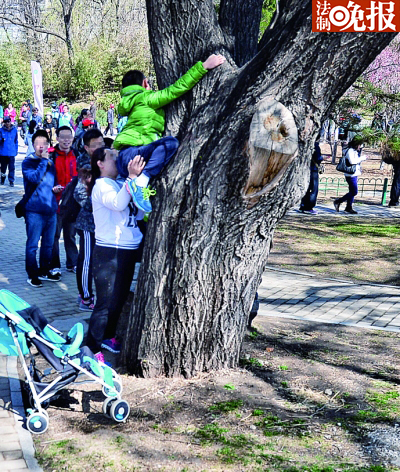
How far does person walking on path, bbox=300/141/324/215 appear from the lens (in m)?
14.4

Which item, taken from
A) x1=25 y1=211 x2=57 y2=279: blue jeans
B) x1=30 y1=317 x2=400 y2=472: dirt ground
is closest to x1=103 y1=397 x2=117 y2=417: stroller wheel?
x1=30 y1=317 x2=400 y2=472: dirt ground

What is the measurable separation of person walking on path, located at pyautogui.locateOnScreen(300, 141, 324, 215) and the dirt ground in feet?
30.9

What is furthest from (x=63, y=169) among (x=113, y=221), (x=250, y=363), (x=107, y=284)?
(x=250, y=363)

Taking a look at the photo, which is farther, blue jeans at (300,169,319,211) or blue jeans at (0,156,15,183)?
blue jeans at (0,156,15,183)

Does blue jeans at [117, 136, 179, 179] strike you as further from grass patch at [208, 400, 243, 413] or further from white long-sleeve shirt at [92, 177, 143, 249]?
grass patch at [208, 400, 243, 413]

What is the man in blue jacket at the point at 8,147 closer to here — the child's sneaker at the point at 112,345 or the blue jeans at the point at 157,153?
the child's sneaker at the point at 112,345

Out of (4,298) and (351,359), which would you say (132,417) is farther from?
(351,359)

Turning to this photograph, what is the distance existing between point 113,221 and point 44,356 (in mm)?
1299

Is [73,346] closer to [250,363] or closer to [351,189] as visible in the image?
[250,363]

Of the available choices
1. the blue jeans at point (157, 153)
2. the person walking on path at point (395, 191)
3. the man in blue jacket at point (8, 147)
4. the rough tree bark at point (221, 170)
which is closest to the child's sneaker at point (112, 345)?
the rough tree bark at point (221, 170)

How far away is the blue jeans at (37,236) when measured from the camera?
25.7 feet

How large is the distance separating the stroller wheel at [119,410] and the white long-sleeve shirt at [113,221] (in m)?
1.35

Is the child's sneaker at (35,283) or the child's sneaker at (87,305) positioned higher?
the child's sneaker at (87,305)

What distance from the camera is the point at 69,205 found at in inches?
312
